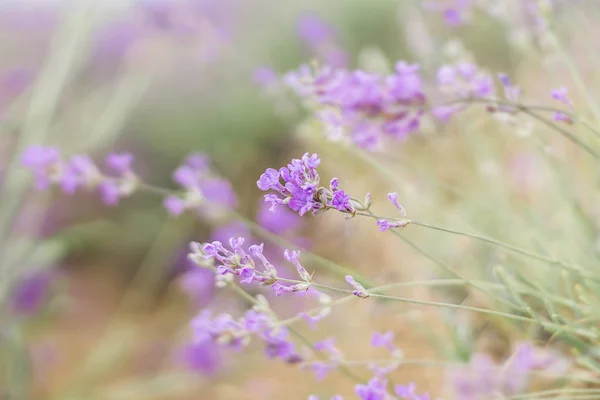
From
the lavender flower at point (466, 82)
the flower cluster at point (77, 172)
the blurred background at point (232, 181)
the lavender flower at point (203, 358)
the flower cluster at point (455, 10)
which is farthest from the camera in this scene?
the lavender flower at point (203, 358)

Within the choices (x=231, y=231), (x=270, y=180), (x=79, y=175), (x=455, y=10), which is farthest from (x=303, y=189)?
(x=231, y=231)

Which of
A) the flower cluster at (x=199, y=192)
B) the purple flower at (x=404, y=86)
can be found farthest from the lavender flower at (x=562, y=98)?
the flower cluster at (x=199, y=192)

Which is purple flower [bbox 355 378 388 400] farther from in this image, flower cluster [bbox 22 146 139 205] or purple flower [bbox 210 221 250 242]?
purple flower [bbox 210 221 250 242]

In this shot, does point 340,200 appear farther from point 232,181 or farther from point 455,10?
point 232,181

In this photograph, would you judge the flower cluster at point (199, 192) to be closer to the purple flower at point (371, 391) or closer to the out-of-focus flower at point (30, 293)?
the purple flower at point (371, 391)

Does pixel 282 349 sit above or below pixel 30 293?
below

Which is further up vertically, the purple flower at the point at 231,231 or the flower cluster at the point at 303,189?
the purple flower at the point at 231,231
